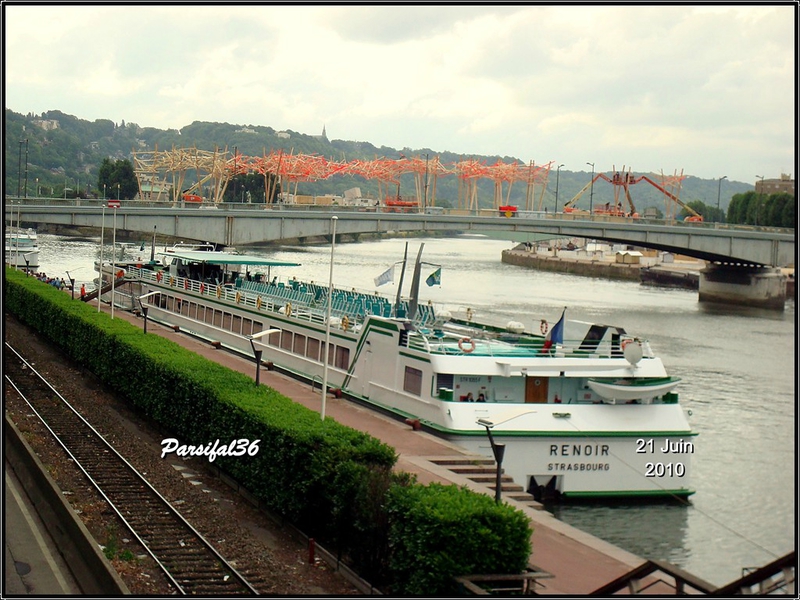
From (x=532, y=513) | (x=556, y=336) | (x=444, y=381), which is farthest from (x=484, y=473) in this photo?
(x=556, y=336)

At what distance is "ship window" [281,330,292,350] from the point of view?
31.4 metres

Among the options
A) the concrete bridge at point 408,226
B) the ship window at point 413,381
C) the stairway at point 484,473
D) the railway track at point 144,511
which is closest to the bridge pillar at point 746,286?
the concrete bridge at point 408,226

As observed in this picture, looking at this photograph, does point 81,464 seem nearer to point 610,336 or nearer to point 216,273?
point 610,336

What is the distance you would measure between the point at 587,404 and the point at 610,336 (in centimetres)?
271

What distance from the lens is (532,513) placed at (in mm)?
17078

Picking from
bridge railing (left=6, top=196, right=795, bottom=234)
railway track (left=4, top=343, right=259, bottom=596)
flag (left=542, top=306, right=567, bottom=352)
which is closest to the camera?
railway track (left=4, top=343, right=259, bottom=596)

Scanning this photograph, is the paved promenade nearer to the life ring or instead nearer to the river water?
the life ring

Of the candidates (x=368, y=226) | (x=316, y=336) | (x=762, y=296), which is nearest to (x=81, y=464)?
(x=316, y=336)

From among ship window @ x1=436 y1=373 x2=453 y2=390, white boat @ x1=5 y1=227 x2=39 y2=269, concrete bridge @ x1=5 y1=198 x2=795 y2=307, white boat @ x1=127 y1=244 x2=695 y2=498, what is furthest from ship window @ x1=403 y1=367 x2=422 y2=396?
white boat @ x1=5 y1=227 x2=39 y2=269

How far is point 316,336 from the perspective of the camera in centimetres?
2944

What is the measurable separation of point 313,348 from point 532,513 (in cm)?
1365

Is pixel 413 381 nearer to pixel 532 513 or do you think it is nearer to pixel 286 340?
pixel 532 513

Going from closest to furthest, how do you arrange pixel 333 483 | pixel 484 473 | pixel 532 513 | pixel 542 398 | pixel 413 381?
1. pixel 333 483
2. pixel 532 513
3. pixel 484 473
4. pixel 542 398
5. pixel 413 381

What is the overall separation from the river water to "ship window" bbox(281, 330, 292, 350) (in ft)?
21.1
